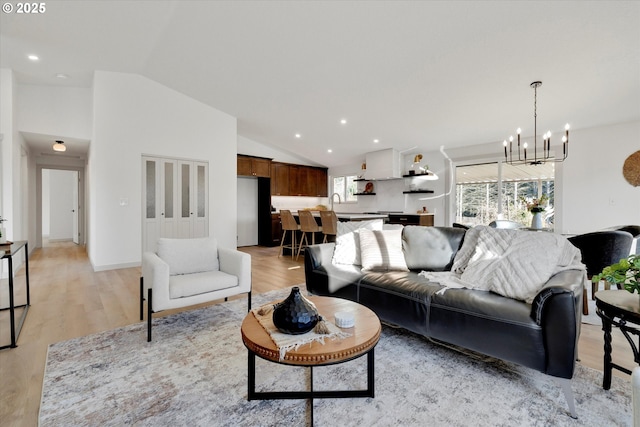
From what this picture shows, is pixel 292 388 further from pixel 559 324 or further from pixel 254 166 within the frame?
pixel 254 166

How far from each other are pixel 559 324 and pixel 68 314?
392cm

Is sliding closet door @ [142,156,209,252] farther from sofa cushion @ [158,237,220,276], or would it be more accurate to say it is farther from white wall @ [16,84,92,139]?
sofa cushion @ [158,237,220,276]

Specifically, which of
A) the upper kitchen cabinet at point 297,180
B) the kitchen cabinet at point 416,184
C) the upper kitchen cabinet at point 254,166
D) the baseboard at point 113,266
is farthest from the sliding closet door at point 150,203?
the kitchen cabinet at point 416,184

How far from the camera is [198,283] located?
2.55 metres

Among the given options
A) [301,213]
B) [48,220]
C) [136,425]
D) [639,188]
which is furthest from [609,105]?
[48,220]

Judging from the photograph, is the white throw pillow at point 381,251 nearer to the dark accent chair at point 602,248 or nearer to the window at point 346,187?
the dark accent chair at point 602,248

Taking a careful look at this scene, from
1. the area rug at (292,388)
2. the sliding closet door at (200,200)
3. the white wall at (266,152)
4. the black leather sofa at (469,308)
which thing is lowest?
the area rug at (292,388)

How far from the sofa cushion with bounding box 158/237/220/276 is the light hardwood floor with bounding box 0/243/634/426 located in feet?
1.68

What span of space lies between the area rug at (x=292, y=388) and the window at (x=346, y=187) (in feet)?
21.6

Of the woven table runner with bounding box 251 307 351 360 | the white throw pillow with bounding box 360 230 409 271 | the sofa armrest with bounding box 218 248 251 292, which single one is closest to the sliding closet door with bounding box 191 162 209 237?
the sofa armrest with bounding box 218 248 251 292

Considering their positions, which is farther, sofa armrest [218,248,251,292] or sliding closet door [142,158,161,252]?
sliding closet door [142,158,161,252]

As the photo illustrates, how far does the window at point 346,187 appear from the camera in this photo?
8.69 meters

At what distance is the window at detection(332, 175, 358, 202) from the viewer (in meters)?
8.69

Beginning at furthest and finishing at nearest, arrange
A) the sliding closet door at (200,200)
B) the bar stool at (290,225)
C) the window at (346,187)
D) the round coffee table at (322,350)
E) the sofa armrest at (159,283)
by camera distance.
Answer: the window at (346,187) → the bar stool at (290,225) → the sliding closet door at (200,200) → the sofa armrest at (159,283) → the round coffee table at (322,350)
